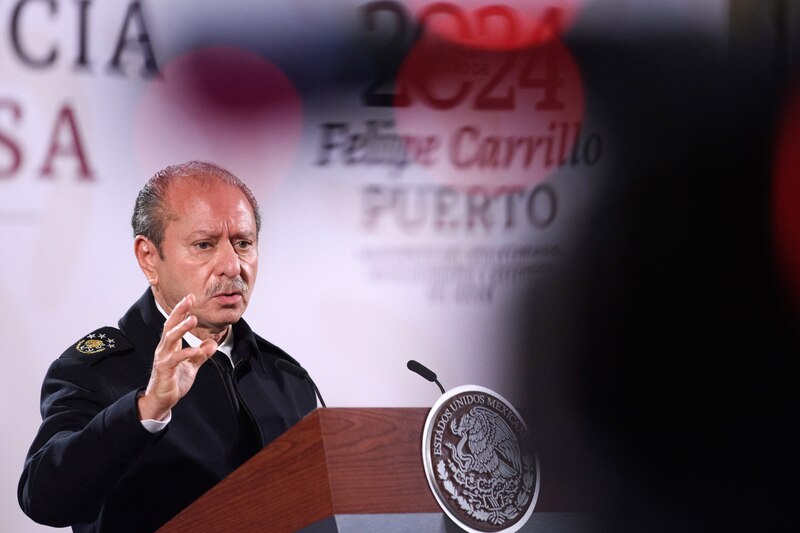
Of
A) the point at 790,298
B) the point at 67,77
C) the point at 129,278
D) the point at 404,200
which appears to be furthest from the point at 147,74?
the point at 790,298

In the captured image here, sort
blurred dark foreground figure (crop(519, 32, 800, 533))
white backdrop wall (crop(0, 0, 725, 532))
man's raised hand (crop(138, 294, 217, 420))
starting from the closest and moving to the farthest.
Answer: man's raised hand (crop(138, 294, 217, 420))
white backdrop wall (crop(0, 0, 725, 532))
blurred dark foreground figure (crop(519, 32, 800, 533))

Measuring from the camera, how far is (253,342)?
245cm

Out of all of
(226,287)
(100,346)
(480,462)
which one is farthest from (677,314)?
(480,462)

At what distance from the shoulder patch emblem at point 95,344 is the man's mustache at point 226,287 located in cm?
23

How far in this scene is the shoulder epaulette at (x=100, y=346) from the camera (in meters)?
2.28

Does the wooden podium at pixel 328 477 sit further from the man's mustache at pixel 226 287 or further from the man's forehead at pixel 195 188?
the man's forehead at pixel 195 188

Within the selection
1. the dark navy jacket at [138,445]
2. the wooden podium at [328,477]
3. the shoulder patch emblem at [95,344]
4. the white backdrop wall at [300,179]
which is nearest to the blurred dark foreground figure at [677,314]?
the white backdrop wall at [300,179]

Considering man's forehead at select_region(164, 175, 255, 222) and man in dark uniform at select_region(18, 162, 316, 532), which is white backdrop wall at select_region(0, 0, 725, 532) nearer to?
man in dark uniform at select_region(18, 162, 316, 532)

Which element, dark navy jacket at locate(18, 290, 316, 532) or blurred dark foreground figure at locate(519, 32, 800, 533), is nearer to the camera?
dark navy jacket at locate(18, 290, 316, 532)

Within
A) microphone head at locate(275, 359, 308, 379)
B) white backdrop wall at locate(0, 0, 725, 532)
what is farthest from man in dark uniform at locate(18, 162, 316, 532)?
white backdrop wall at locate(0, 0, 725, 532)

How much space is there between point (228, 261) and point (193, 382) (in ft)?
1.48

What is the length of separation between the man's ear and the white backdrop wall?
0.35 m

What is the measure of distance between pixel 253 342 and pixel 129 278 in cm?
58

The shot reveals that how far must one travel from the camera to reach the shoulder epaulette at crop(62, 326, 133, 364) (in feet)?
7.47
